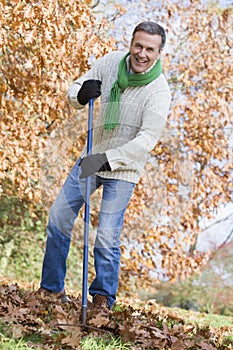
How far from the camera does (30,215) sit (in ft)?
27.9

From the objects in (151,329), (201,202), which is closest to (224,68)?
(201,202)

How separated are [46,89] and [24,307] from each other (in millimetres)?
3665

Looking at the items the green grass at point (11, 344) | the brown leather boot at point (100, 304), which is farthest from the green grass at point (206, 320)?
the green grass at point (11, 344)

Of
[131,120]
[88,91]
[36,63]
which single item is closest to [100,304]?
[131,120]

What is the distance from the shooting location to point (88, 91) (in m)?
3.53

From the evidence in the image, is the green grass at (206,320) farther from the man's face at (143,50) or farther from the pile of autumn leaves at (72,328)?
the man's face at (143,50)

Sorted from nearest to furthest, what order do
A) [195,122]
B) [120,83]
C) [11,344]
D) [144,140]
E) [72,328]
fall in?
1. [11,344]
2. [72,328]
3. [144,140]
4. [120,83]
5. [195,122]

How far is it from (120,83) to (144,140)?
46cm

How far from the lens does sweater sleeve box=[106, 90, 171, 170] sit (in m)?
3.32

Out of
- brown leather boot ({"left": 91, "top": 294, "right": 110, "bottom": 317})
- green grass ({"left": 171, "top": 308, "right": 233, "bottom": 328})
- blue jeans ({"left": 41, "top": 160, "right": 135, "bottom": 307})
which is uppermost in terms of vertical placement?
blue jeans ({"left": 41, "top": 160, "right": 135, "bottom": 307})

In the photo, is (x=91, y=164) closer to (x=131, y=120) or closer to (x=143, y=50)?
(x=131, y=120)

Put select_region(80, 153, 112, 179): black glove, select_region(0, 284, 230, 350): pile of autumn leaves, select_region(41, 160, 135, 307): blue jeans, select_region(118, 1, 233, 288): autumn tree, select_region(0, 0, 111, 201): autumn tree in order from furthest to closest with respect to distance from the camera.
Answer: select_region(118, 1, 233, 288): autumn tree → select_region(0, 0, 111, 201): autumn tree → select_region(41, 160, 135, 307): blue jeans → select_region(80, 153, 112, 179): black glove → select_region(0, 284, 230, 350): pile of autumn leaves

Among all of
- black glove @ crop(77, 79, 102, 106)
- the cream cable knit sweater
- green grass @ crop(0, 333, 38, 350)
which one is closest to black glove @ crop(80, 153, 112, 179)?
A: the cream cable knit sweater

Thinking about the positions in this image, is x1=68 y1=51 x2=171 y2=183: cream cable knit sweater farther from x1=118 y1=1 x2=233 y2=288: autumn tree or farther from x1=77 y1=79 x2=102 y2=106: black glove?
x1=118 y1=1 x2=233 y2=288: autumn tree
